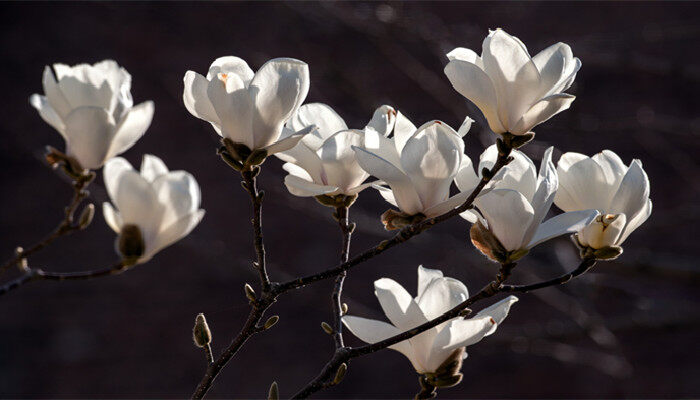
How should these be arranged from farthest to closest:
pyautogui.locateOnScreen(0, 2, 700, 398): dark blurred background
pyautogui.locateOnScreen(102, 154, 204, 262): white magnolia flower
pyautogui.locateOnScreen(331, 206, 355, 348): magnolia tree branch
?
pyautogui.locateOnScreen(0, 2, 700, 398): dark blurred background, pyautogui.locateOnScreen(331, 206, 355, 348): magnolia tree branch, pyautogui.locateOnScreen(102, 154, 204, 262): white magnolia flower

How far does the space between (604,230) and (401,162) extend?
139mm

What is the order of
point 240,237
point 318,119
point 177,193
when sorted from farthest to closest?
point 240,237, point 318,119, point 177,193

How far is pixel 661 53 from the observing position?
8.20 feet

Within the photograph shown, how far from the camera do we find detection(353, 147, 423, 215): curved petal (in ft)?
1.31

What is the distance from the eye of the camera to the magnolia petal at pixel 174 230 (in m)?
0.37

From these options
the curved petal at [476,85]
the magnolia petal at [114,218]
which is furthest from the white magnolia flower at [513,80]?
the magnolia petal at [114,218]

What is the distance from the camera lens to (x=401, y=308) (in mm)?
450

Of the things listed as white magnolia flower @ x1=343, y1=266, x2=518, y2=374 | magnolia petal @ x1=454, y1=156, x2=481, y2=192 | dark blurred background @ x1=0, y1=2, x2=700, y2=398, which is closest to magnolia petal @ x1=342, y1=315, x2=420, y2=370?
white magnolia flower @ x1=343, y1=266, x2=518, y2=374

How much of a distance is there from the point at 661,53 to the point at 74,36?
2428 millimetres

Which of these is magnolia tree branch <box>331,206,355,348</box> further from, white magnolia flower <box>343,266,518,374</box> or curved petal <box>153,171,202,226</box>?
curved petal <box>153,171,202,226</box>

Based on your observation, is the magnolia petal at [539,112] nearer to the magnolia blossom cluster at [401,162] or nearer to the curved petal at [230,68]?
the magnolia blossom cluster at [401,162]

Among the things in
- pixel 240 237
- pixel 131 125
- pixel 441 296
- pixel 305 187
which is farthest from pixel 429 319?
pixel 240 237

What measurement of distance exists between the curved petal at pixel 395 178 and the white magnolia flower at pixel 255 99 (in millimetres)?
41

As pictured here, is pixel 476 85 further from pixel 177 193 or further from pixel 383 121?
pixel 177 193
